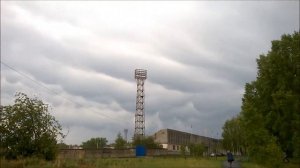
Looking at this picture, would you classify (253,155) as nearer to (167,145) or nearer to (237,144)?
(237,144)

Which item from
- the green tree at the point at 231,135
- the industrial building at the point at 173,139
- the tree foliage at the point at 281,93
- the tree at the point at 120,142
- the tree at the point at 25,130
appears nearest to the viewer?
the tree at the point at 25,130

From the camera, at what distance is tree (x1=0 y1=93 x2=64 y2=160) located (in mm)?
29219

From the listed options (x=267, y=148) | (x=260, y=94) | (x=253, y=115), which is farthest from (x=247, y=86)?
(x=267, y=148)

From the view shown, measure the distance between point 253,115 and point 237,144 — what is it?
67143mm

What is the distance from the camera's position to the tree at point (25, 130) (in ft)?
95.9

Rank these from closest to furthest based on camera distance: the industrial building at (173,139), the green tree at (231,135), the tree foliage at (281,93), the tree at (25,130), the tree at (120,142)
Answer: the tree at (25,130) → the tree foliage at (281,93) → the green tree at (231,135) → the tree at (120,142) → the industrial building at (173,139)

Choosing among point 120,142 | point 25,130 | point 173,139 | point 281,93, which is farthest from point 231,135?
point 25,130

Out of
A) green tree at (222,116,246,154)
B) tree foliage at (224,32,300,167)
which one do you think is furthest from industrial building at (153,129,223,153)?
tree foliage at (224,32,300,167)

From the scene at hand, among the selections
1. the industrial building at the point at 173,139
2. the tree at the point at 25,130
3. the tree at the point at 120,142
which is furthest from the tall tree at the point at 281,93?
the industrial building at the point at 173,139

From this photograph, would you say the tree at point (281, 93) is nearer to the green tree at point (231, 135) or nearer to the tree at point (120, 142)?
the green tree at point (231, 135)

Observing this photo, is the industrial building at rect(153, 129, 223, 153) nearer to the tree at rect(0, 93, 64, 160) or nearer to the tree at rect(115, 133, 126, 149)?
the tree at rect(115, 133, 126, 149)

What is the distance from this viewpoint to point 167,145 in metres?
136

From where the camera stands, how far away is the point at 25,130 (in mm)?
29438

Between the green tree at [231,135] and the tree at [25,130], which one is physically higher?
the green tree at [231,135]
